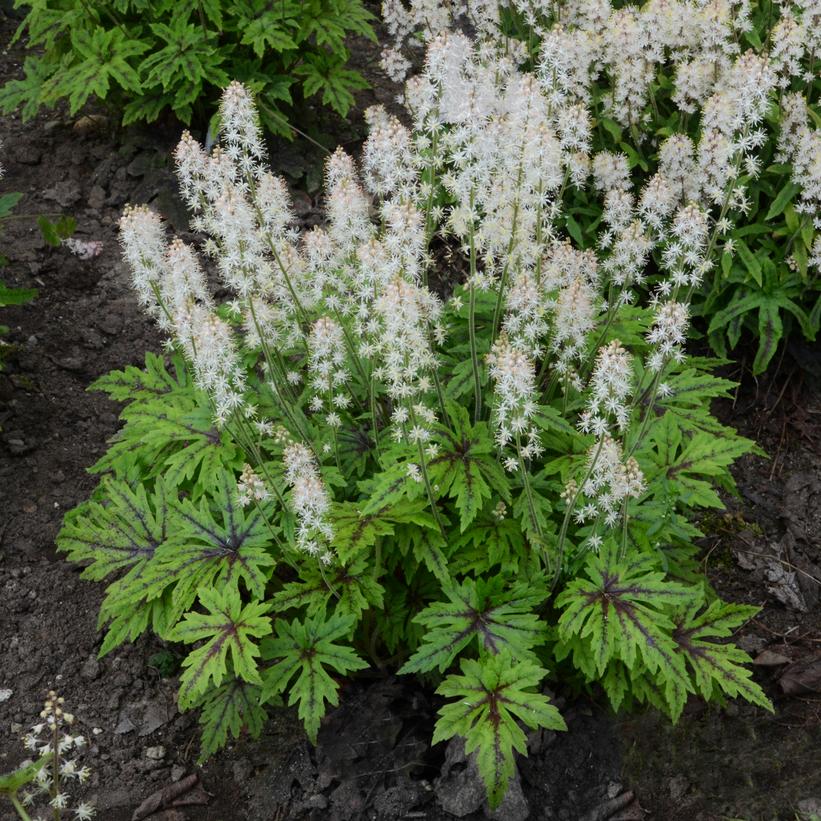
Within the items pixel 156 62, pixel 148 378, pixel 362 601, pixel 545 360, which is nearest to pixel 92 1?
pixel 156 62

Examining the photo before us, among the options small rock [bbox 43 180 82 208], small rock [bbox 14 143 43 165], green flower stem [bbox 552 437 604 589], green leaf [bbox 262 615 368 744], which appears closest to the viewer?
green flower stem [bbox 552 437 604 589]

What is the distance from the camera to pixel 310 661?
358cm

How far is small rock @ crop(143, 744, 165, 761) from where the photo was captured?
4.04 m

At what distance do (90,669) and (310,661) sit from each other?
4.77 ft

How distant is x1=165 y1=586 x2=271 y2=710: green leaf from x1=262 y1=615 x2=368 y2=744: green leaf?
6.3 inches

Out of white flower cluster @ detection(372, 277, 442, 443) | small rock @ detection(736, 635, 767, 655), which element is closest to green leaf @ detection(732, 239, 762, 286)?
small rock @ detection(736, 635, 767, 655)

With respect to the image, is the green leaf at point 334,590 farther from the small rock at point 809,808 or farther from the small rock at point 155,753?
the small rock at point 809,808

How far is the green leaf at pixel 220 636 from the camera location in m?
3.36

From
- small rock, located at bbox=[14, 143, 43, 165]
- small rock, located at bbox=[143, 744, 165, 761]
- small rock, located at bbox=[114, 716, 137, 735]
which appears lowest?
small rock, located at bbox=[114, 716, 137, 735]

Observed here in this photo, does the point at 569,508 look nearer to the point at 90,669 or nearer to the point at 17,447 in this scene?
the point at 90,669

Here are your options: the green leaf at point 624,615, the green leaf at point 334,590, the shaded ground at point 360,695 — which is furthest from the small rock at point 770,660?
the green leaf at point 334,590

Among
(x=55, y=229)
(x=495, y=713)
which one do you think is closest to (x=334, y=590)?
(x=495, y=713)

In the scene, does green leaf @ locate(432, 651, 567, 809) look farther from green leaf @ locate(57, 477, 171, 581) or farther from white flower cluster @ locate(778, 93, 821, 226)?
white flower cluster @ locate(778, 93, 821, 226)

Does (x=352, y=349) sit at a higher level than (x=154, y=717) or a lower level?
higher
